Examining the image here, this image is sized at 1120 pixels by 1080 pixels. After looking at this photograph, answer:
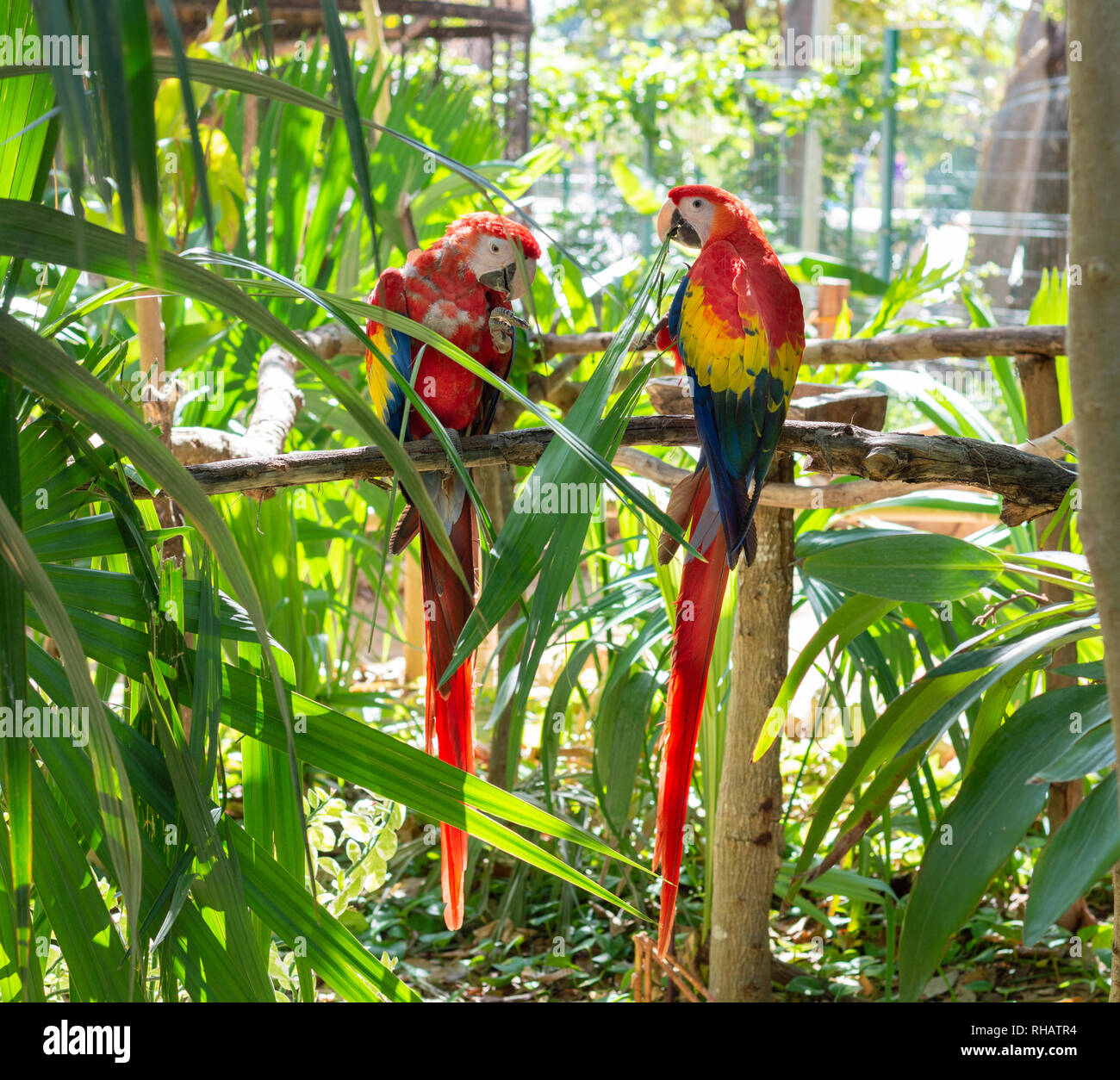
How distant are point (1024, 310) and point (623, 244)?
1765 mm

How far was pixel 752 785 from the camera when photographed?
1.17m

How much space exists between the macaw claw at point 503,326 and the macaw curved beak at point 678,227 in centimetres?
17

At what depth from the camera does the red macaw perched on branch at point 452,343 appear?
0.91 meters

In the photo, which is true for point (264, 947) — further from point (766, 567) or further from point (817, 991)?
point (817, 991)

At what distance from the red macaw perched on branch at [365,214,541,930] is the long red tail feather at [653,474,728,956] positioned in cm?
20

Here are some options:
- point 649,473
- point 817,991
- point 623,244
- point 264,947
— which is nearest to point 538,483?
point 264,947

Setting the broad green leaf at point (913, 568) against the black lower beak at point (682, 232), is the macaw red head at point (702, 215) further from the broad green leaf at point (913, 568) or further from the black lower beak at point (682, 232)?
the broad green leaf at point (913, 568)

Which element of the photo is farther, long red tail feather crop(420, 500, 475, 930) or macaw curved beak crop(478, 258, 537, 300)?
macaw curved beak crop(478, 258, 537, 300)

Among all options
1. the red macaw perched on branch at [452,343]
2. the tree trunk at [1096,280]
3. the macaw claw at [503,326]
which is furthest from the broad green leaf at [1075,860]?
the macaw claw at [503,326]

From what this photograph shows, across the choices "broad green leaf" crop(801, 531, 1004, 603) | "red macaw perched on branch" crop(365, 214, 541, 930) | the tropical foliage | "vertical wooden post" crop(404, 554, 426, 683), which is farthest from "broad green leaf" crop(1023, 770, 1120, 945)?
"vertical wooden post" crop(404, 554, 426, 683)

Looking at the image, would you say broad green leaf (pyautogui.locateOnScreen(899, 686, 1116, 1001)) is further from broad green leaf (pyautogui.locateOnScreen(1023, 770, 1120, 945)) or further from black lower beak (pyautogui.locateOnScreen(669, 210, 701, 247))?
black lower beak (pyautogui.locateOnScreen(669, 210, 701, 247))

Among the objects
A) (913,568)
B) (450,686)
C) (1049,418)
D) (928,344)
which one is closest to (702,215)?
(913,568)

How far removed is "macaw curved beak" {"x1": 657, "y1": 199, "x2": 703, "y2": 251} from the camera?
967mm
